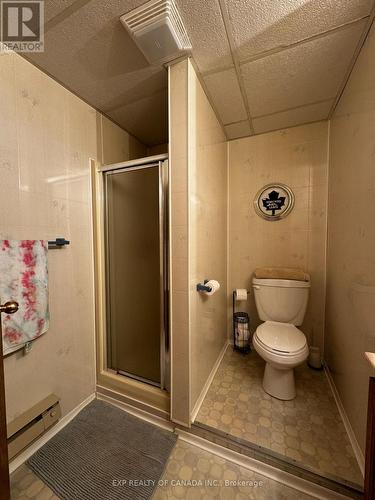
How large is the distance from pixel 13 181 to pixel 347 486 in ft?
7.12

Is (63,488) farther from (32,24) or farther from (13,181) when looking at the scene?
(32,24)

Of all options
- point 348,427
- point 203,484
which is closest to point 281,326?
point 348,427

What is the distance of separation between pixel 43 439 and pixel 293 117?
2.85 m

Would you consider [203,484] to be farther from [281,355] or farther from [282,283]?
[282,283]

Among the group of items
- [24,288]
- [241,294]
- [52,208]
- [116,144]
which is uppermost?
[116,144]

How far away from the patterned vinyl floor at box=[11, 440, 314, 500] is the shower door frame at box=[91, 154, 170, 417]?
30 centimetres

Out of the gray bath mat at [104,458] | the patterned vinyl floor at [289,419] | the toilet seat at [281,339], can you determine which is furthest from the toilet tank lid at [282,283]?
the gray bath mat at [104,458]

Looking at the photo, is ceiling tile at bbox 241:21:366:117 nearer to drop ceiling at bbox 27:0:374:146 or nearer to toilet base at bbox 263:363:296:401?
drop ceiling at bbox 27:0:374:146

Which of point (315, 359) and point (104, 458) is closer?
point (104, 458)

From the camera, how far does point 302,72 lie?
4.01ft

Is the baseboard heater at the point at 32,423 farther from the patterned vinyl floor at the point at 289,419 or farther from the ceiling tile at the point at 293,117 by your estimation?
the ceiling tile at the point at 293,117

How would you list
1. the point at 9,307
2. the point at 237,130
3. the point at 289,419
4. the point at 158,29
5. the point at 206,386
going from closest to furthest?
the point at 9,307
the point at 158,29
the point at 289,419
the point at 206,386
the point at 237,130

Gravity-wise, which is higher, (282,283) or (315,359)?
(282,283)

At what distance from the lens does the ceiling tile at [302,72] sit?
1.06m
